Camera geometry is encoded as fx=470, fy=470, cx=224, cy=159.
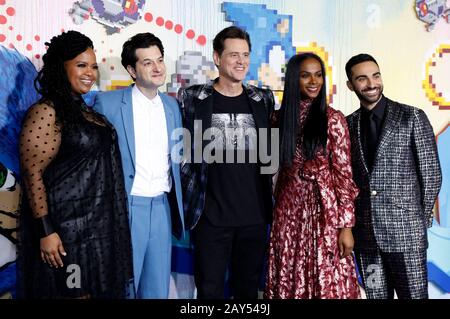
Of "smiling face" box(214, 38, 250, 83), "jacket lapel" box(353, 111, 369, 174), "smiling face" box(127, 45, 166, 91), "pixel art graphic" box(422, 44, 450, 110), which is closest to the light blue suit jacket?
"smiling face" box(127, 45, 166, 91)

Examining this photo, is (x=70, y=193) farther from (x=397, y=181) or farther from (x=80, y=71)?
(x=397, y=181)

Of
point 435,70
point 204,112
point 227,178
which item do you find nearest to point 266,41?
point 204,112

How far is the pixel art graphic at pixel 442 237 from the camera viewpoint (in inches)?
133

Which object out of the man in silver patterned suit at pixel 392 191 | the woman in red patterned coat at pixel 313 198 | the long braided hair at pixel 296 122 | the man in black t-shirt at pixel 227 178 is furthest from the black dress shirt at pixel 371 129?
the man in black t-shirt at pixel 227 178

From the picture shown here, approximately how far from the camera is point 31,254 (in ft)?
6.99

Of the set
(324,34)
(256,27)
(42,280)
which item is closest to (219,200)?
(42,280)

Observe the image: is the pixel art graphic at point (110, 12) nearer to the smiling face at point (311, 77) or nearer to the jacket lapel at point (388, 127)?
the smiling face at point (311, 77)

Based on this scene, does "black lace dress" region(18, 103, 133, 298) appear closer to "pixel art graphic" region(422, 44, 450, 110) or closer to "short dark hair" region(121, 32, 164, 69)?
"short dark hair" region(121, 32, 164, 69)

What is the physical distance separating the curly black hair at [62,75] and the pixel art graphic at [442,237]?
2.58 m

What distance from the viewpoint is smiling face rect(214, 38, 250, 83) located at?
Result: 8.12 feet

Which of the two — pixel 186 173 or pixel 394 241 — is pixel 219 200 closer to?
pixel 186 173

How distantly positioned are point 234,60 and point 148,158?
693 millimetres
